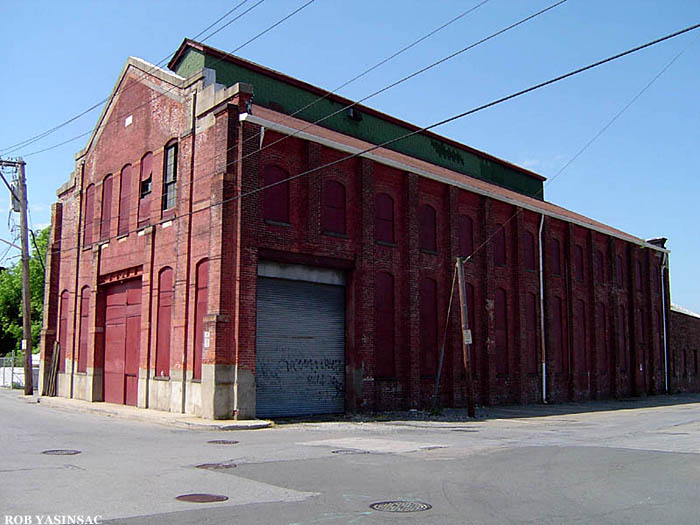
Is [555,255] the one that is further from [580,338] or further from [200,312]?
[200,312]

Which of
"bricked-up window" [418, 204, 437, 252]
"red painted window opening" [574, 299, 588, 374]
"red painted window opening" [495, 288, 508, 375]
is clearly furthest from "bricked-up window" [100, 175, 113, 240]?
"red painted window opening" [574, 299, 588, 374]

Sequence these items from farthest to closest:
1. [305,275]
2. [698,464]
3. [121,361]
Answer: [121,361], [305,275], [698,464]

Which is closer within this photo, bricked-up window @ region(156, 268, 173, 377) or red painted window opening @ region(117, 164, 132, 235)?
bricked-up window @ region(156, 268, 173, 377)

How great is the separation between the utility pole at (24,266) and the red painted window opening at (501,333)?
21.4 m

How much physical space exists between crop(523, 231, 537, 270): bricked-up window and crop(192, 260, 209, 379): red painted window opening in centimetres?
1646

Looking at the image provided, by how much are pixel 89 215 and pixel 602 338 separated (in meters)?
27.3

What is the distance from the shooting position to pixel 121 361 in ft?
83.9

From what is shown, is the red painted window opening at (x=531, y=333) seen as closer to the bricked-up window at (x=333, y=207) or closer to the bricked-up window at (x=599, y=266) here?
the bricked-up window at (x=599, y=266)

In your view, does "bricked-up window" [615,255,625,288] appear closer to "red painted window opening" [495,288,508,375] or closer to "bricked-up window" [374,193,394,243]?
"red painted window opening" [495,288,508,375]

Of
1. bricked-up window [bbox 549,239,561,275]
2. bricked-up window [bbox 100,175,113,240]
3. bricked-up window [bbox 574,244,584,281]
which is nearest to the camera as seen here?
bricked-up window [bbox 100,175,113,240]

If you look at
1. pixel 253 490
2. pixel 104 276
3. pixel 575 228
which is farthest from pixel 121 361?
pixel 575 228

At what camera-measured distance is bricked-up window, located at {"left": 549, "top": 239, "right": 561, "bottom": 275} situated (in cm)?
3338

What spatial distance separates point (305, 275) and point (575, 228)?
19244 mm

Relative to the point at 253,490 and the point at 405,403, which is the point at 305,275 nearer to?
the point at 405,403
